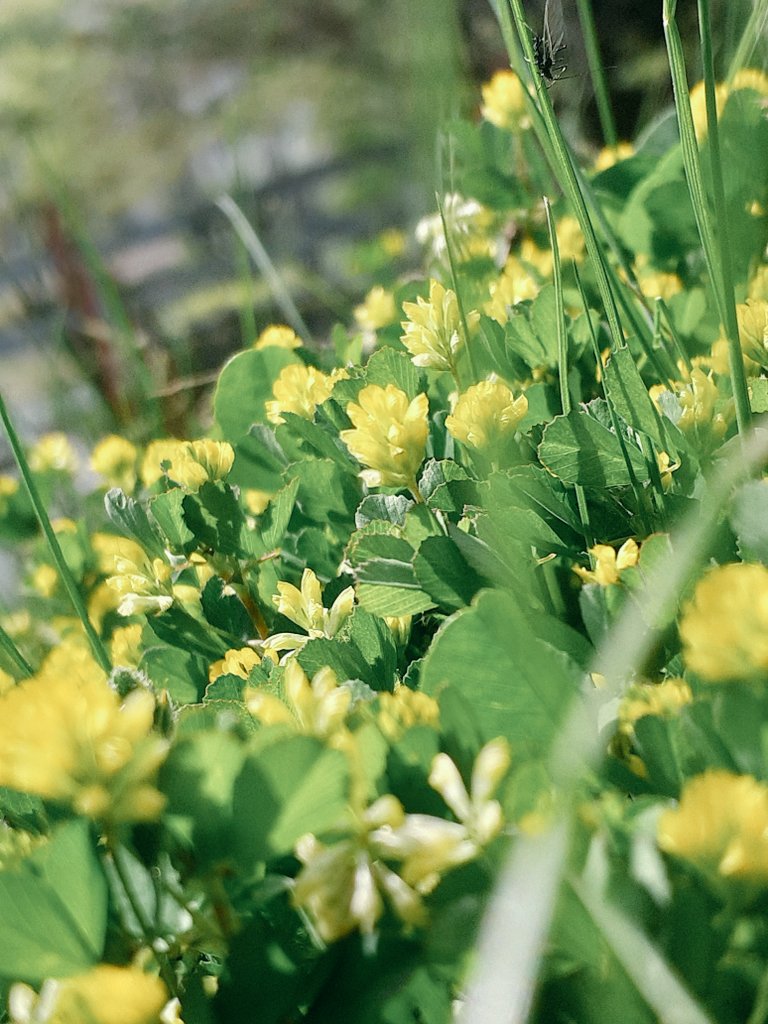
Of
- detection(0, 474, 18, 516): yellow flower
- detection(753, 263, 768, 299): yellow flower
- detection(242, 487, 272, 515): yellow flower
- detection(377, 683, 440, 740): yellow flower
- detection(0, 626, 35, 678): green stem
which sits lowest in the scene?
detection(0, 474, 18, 516): yellow flower

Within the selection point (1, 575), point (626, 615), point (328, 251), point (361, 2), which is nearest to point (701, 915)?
point (626, 615)

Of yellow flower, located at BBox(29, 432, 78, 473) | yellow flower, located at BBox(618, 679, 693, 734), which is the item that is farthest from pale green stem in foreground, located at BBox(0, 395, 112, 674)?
yellow flower, located at BBox(29, 432, 78, 473)

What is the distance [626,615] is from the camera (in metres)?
0.51

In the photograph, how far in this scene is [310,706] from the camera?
46cm

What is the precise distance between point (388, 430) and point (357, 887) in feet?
1.03

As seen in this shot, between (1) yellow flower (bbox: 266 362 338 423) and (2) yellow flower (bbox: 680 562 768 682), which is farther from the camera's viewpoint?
(1) yellow flower (bbox: 266 362 338 423)

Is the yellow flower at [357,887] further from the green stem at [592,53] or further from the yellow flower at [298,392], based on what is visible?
the green stem at [592,53]

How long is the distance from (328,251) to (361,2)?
255 cm

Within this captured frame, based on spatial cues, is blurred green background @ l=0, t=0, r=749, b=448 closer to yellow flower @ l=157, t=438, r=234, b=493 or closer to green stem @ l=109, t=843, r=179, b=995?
yellow flower @ l=157, t=438, r=234, b=493

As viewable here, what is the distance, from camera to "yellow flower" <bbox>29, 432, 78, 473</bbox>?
1500 mm

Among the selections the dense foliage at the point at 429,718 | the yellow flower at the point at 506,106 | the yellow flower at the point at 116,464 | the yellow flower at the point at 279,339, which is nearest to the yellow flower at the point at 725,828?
the dense foliage at the point at 429,718

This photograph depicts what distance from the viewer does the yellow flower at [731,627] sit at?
377mm

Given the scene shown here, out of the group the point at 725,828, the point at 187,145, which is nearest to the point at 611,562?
the point at 725,828

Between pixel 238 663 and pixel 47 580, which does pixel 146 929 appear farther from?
pixel 47 580
